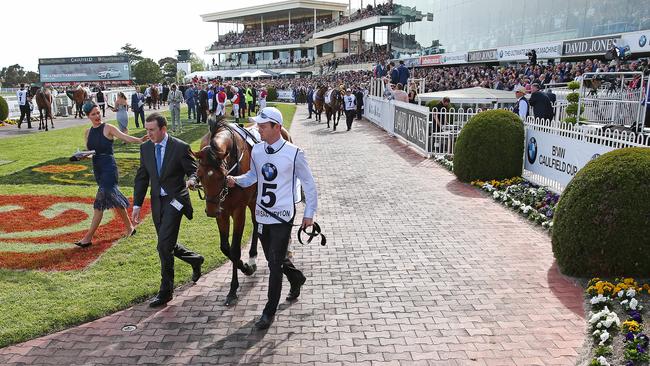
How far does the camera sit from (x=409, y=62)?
4053cm

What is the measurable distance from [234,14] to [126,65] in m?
35.7

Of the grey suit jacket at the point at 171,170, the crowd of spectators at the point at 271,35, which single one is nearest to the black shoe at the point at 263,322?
the grey suit jacket at the point at 171,170

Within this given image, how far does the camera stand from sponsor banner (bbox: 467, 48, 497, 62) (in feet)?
93.8

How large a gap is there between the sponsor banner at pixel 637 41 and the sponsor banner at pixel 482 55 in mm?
9364

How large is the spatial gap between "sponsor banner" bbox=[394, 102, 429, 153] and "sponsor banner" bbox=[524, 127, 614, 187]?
4.53 metres

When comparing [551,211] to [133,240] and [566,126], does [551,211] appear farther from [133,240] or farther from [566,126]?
[133,240]

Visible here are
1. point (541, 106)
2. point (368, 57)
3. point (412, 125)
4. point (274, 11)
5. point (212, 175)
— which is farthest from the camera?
point (274, 11)

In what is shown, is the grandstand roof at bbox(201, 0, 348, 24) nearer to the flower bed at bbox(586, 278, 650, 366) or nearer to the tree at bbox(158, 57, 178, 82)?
the tree at bbox(158, 57, 178, 82)

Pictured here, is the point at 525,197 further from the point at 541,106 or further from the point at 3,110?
the point at 3,110

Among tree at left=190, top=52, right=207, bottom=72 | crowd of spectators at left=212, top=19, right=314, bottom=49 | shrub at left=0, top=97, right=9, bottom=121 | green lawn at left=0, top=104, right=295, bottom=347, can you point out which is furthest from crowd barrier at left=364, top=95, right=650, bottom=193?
tree at left=190, top=52, right=207, bottom=72

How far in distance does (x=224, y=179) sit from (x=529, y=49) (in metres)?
24.4

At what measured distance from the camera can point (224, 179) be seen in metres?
4.95

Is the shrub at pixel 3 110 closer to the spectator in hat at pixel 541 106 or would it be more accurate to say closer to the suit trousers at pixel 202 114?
the suit trousers at pixel 202 114

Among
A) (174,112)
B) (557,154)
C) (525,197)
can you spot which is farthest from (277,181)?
(174,112)
